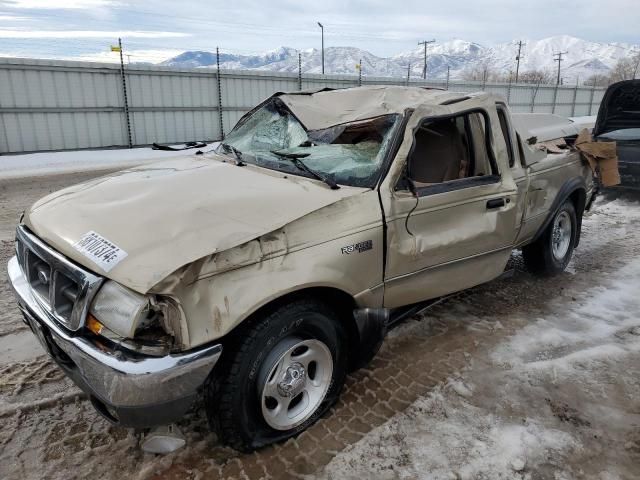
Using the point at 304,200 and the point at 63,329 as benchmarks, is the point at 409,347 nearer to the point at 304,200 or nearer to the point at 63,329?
the point at 304,200

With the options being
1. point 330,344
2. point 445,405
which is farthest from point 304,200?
point 445,405

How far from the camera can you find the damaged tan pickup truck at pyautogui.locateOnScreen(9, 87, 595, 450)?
217 cm

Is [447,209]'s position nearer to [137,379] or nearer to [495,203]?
[495,203]

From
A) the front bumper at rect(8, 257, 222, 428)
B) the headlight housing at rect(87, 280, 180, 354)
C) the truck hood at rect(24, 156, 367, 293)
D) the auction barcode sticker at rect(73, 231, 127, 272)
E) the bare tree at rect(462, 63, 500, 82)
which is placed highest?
the bare tree at rect(462, 63, 500, 82)

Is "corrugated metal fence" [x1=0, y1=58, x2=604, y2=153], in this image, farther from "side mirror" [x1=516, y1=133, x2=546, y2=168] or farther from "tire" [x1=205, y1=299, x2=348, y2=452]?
"tire" [x1=205, y1=299, x2=348, y2=452]

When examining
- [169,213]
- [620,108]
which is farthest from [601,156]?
[620,108]

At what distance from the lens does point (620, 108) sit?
30.2ft

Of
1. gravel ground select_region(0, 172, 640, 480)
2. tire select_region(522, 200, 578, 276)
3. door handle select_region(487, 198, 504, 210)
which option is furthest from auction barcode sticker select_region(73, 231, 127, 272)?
tire select_region(522, 200, 578, 276)

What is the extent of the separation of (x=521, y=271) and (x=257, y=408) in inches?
156


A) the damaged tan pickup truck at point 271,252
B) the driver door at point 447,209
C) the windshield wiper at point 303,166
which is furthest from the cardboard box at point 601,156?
the windshield wiper at point 303,166

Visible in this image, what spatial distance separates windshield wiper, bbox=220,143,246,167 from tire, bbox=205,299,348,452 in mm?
1348

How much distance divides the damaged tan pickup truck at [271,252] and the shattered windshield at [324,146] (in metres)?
0.01

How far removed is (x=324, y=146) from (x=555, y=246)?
322cm

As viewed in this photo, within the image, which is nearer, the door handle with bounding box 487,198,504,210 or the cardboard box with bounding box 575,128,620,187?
the door handle with bounding box 487,198,504,210
